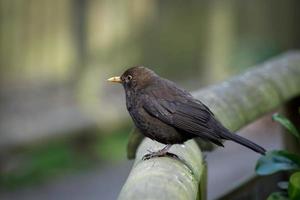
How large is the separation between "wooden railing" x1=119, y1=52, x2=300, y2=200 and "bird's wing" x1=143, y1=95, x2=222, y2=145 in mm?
78

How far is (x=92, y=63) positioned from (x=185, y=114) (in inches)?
259

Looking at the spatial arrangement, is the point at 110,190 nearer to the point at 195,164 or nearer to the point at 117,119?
the point at 117,119

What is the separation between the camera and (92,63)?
10.9 meters

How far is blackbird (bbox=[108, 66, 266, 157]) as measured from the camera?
164 inches

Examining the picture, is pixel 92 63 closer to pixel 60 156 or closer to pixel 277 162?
pixel 60 156

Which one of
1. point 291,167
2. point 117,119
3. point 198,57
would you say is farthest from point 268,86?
point 198,57

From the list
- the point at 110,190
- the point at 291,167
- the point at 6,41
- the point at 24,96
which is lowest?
the point at 110,190

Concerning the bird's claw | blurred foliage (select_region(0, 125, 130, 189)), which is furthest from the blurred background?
the bird's claw

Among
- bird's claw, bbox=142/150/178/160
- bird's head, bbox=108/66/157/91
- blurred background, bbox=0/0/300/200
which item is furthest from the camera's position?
blurred background, bbox=0/0/300/200

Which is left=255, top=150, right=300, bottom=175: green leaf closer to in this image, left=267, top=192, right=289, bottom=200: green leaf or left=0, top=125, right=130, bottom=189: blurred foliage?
left=267, top=192, right=289, bottom=200: green leaf

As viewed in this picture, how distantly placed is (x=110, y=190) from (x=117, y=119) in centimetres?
178

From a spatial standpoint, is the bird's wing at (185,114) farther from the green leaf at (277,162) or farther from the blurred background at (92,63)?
the blurred background at (92,63)

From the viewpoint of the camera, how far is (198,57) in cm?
1205

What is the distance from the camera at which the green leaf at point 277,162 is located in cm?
369
